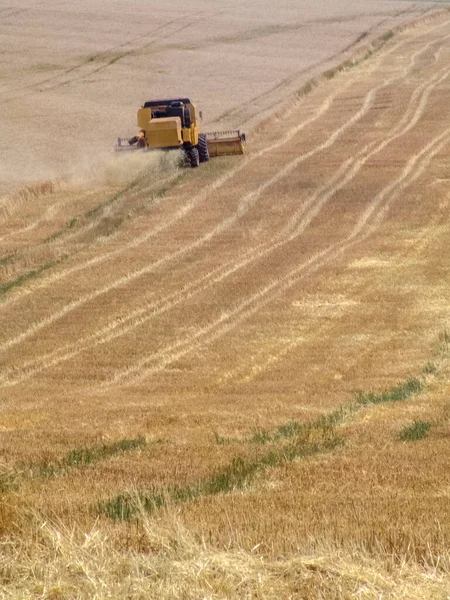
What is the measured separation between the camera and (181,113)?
3119 cm

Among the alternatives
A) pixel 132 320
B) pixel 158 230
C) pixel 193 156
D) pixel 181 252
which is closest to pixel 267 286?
pixel 132 320

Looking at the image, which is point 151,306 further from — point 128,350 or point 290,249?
point 290,249

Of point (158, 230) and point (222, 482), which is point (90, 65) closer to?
point (158, 230)

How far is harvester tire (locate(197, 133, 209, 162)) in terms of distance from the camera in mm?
31688

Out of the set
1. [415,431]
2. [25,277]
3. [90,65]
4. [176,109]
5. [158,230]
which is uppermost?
[90,65]

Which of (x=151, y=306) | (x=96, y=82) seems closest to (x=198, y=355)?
(x=151, y=306)

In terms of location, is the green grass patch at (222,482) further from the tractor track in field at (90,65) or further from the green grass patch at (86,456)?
the tractor track in field at (90,65)

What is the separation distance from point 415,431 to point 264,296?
9917 millimetres

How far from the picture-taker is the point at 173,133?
99.6 feet

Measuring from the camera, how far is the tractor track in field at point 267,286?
51.5ft

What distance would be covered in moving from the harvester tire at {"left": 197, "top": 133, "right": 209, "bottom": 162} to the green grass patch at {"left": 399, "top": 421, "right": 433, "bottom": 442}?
23.0 meters

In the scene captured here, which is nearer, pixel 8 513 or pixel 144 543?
pixel 144 543

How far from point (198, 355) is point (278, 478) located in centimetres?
Answer: 822

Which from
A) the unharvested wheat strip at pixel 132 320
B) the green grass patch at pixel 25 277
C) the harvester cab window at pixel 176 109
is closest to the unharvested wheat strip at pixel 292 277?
the unharvested wheat strip at pixel 132 320
